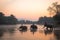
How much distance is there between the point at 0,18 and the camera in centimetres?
16575

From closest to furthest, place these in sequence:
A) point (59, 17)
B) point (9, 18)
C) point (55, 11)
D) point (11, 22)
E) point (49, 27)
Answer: point (49, 27)
point (59, 17)
point (55, 11)
point (9, 18)
point (11, 22)

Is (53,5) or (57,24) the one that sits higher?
(53,5)

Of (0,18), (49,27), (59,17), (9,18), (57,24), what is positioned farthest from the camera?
(9,18)

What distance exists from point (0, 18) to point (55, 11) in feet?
306

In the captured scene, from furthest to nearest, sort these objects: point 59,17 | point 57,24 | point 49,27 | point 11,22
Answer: point 11,22 → point 59,17 → point 57,24 → point 49,27

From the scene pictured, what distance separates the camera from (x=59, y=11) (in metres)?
75.0

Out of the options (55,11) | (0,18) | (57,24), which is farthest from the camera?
(0,18)

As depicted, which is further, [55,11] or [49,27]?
[55,11]

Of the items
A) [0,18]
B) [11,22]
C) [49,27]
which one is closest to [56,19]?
[49,27]

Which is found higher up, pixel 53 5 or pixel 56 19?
pixel 53 5

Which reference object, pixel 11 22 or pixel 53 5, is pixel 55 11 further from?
pixel 11 22

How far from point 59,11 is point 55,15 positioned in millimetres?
1919

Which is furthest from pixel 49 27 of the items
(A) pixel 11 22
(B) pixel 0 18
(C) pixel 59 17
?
(A) pixel 11 22

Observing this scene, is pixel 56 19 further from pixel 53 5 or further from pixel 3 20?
pixel 3 20
